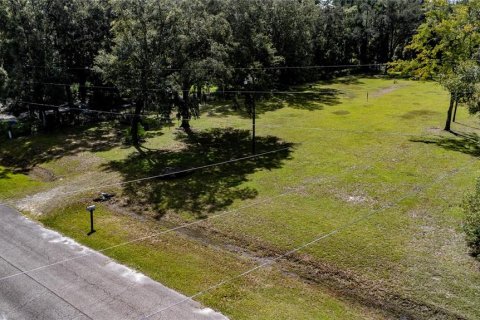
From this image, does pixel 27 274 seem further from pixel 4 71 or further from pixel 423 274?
pixel 4 71

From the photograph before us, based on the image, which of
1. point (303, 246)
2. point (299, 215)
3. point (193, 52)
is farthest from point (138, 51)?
point (303, 246)

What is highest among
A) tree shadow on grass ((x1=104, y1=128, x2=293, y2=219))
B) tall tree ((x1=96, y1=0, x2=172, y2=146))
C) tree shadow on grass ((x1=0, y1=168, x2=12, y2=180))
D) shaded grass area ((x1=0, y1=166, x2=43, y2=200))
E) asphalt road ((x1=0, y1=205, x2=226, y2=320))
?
tall tree ((x1=96, y1=0, x2=172, y2=146))

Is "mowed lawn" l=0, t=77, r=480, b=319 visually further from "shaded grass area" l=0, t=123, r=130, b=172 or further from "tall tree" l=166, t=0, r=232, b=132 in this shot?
"tall tree" l=166, t=0, r=232, b=132

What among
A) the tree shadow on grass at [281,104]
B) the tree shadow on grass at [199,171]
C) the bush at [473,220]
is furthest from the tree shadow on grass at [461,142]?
the bush at [473,220]

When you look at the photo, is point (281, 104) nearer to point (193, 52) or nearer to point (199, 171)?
point (193, 52)

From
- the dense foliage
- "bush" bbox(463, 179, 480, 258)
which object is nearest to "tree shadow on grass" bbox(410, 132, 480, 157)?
the dense foliage

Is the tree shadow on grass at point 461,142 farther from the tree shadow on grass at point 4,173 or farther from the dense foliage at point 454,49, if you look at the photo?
the tree shadow on grass at point 4,173
